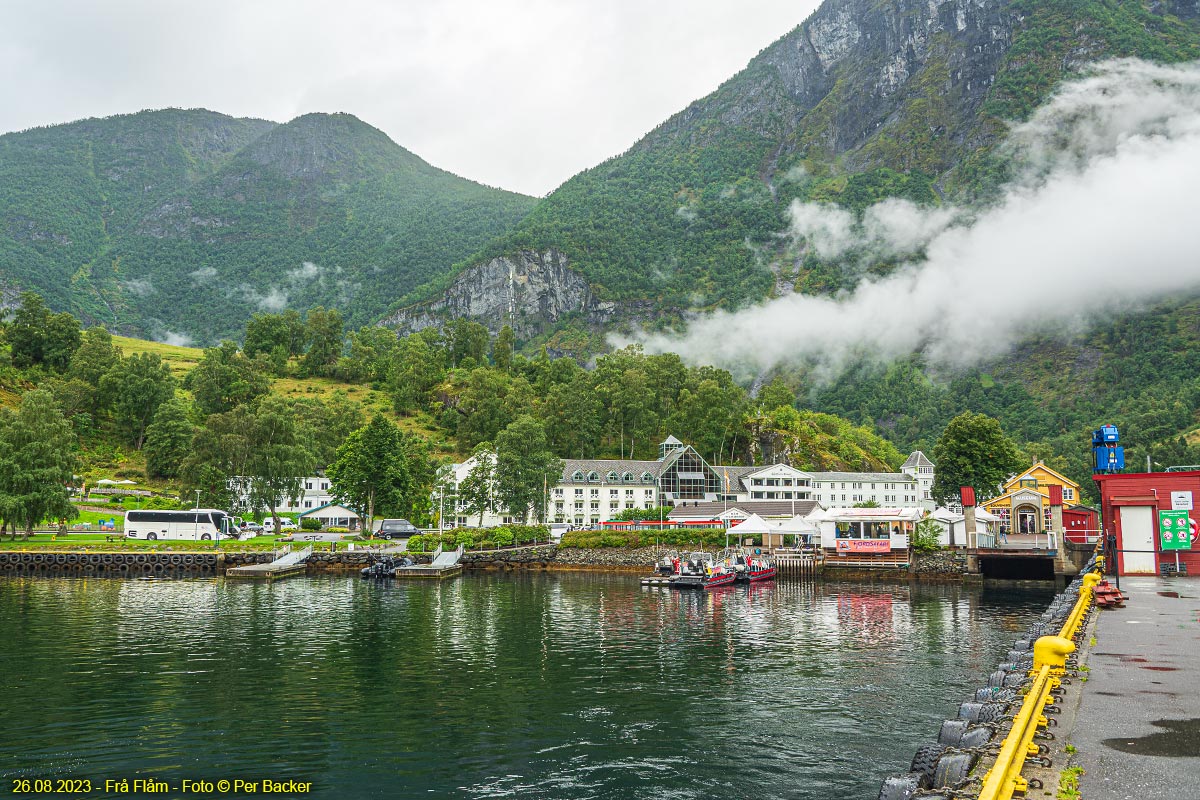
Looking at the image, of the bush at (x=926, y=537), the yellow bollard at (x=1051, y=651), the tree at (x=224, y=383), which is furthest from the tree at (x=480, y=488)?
the yellow bollard at (x=1051, y=651)

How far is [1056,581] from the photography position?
7769 cm

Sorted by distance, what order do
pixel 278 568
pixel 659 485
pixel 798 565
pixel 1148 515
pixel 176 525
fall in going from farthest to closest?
pixel 659 485 < pixel 176 525 < pixel 798 565 < pixel 278 568 < pixel 1148 515

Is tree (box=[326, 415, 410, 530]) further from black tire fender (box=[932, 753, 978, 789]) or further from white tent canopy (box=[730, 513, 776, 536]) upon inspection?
black tire fender (box=[932, 753, 978, 789])

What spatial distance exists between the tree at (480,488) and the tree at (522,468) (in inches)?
39.7

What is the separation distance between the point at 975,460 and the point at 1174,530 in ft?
267

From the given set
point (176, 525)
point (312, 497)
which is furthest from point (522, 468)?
point (312, 497)

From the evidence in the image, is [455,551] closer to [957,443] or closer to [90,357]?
[957,443]

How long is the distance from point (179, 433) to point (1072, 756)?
137 m

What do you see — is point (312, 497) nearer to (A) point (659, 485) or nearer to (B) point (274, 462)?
(B) point (274, 462)

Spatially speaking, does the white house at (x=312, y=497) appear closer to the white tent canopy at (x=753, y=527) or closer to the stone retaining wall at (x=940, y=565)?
the white tent canopy at (x=753, y=527)

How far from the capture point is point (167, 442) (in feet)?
416

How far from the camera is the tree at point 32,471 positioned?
281 ft

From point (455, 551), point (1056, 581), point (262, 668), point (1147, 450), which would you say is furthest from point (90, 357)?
point (1147, 450)

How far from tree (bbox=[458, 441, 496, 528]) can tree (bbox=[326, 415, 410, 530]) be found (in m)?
8.91
